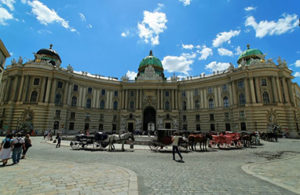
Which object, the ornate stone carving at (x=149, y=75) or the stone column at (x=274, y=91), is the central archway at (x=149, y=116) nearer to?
the ornate stone carving at (x=149, y=75)

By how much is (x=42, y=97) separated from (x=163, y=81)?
35.9m

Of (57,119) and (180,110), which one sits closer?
(57,119)

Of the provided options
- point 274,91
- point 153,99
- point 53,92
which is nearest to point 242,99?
point 274,91

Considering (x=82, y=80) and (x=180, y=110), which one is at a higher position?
(x=82, y=80)

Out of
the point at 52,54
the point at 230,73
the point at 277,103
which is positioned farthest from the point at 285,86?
the point at 52,54

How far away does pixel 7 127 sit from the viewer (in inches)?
1512

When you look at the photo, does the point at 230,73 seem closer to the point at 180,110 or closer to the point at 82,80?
the point at 180,110

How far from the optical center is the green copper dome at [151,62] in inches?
2318

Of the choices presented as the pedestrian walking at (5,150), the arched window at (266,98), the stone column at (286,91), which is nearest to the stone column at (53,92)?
the pedestrian walking at (5,150)

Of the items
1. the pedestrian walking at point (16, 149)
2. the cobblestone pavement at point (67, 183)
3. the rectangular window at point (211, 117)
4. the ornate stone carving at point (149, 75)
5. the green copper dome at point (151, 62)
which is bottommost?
the cobblestone pavement at point (67, 183)

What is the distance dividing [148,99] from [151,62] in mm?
15822

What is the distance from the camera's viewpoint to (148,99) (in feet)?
171

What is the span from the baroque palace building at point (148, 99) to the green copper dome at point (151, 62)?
934 mm

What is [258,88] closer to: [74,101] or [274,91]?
[274,91]
